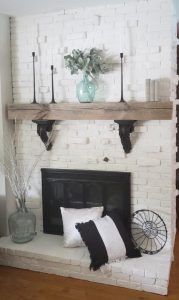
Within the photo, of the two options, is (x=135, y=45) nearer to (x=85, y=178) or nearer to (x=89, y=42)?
(x=89, y=42)

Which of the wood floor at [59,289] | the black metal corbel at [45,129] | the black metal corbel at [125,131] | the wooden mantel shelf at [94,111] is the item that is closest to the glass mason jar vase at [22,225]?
the wood floor at [59,289]

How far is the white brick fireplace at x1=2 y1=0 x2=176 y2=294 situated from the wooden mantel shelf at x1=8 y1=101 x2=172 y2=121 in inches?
6.5

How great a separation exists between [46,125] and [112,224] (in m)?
1.06

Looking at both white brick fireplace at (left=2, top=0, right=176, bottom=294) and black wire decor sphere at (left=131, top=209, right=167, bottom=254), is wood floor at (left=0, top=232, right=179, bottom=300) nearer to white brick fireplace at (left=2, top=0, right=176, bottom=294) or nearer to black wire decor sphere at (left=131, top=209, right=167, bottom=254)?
white brick fireplace at (left=2, top=0, right=176, bottom=294)

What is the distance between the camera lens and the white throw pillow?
2.81 metres

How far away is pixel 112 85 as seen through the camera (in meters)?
2.80

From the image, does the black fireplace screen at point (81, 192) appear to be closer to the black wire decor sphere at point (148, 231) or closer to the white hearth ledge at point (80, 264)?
the black wire decor sphere at point (148, 231)

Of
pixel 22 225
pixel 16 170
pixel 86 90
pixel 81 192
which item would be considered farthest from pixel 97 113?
pixel 22 225

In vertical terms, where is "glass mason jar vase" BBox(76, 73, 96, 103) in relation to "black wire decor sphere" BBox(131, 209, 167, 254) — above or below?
above

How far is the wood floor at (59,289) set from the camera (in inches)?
95.3

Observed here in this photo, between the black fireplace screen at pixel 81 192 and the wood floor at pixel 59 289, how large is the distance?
53 centimetres

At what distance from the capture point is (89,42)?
9.26 ft

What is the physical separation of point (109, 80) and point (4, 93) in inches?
38.7

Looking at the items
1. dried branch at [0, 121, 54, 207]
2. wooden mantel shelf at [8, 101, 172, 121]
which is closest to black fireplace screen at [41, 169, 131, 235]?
dried branch at [0, 121, 54, 207]
